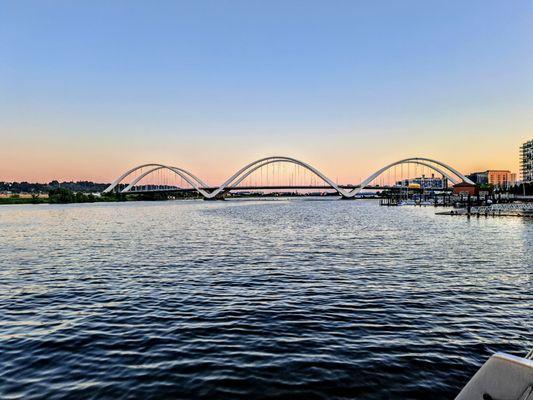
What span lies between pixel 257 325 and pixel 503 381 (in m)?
9.34

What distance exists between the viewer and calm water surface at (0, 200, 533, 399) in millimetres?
9648

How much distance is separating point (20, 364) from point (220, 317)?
20.7 ft

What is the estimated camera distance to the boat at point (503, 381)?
201 inches

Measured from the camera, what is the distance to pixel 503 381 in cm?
534

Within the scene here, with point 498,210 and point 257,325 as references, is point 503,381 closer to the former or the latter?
point 257,325

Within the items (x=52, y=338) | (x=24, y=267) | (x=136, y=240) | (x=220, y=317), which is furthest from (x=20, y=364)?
(x=136, y=240)

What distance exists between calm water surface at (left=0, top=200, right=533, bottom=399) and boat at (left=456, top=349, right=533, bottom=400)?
12.2 feet

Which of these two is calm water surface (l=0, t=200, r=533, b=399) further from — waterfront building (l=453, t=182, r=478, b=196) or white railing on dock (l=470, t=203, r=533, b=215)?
waterfront building (l=453, t=182, r=478, b=196)

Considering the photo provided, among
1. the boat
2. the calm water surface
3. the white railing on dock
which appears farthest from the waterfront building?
the boat

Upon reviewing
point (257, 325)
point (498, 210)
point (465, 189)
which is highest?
point (465, 189)

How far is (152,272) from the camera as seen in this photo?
2403 cm

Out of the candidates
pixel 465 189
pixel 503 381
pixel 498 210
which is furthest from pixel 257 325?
pixel 465 189

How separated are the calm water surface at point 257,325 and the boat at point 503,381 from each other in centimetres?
371

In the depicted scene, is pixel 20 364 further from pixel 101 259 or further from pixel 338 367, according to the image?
pixel 101 259
